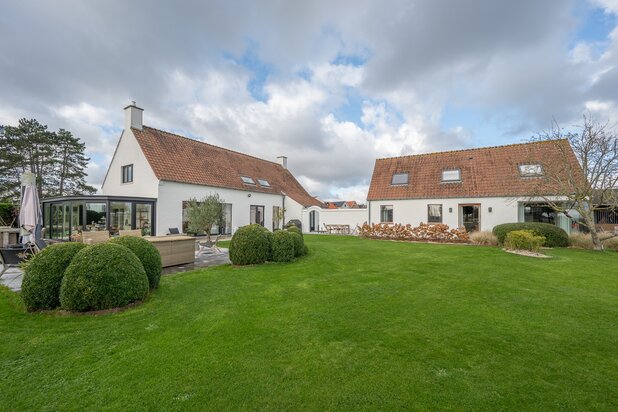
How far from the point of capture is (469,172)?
1844 centimetres

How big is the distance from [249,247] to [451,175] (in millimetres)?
15661

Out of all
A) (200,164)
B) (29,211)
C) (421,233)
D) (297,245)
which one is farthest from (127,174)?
(421,233)

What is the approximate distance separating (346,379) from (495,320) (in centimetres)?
291

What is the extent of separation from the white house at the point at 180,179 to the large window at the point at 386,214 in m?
6.55

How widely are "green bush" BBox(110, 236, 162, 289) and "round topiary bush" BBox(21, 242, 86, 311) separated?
1.03m

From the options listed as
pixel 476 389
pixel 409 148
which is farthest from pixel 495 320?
pixel 409 148

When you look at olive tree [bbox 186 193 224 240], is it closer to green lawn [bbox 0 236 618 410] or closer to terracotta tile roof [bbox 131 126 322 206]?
terracotta tile roof [bbox 131 126 322 206]

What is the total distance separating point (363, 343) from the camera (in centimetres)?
358

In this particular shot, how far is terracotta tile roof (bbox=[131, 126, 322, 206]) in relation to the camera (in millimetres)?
15781

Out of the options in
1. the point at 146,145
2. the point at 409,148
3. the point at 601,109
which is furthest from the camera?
the point at 409,148

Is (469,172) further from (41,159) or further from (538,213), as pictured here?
(41,159)

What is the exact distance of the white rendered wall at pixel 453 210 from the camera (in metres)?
16.5

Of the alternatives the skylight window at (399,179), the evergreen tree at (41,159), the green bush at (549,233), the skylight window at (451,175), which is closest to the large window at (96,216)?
the evergreen tree at (41,159)

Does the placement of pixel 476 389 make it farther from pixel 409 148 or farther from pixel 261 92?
pixel 409 148
